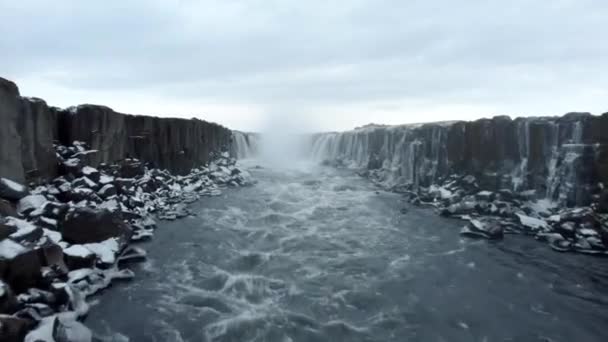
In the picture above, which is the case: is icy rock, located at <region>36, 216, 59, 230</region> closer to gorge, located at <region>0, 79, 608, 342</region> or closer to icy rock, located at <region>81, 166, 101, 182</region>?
gorge, located at <region>0, 79, 608, 342</region>

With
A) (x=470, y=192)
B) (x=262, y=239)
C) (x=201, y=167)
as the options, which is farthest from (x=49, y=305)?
(x=201, y=167)

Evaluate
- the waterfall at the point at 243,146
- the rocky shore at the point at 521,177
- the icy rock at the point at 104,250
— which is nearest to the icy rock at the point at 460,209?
the rocky shore at the point at 521,177

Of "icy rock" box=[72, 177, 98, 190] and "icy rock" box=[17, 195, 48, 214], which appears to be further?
"icy rock" box=[72, 177, 98, 190]

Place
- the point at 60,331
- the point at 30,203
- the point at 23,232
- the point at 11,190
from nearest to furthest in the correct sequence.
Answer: the point at 60,331 < the point at 23,232 < the point at 11,190 < the point at 30,203

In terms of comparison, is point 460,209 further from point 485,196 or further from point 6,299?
point 6,299

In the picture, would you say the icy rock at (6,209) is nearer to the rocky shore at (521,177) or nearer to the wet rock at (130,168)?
the wet rock at (130,168)

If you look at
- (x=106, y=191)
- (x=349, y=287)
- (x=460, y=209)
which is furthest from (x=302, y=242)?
(x=460, y=209)

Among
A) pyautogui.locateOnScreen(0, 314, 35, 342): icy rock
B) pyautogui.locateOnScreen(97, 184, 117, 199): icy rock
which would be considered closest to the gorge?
pyautogui.locateOnScreen(0, 314, 35, 342): icy rock

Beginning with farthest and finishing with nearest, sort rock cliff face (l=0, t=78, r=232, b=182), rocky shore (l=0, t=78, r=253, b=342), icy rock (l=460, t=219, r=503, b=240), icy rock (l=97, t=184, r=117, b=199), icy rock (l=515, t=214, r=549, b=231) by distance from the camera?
1. icy rock (l=515, t=214, r=549, b=231)
2. icy rock (l=460, t=219, r=503, b=240)
3. icy rock (l=97, t=184, r=117, b=199)
4. rock cliff face (l=0, t=78, r=232, b=182)
5. rocky shore (l=0, t=78, r=253, b=342)
